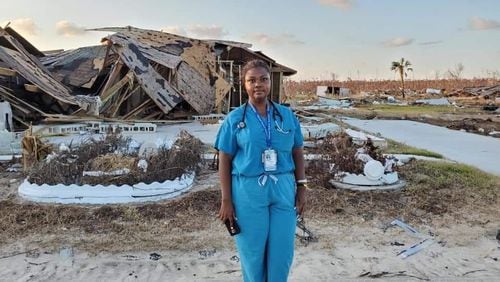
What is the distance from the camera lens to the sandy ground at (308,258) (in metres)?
3.87

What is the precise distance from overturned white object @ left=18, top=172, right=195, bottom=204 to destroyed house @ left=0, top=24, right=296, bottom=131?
828cm

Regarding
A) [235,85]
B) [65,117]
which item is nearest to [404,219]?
[65,117]

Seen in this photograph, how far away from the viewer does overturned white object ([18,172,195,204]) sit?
5.81 metres

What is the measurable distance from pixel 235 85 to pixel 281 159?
1986cm

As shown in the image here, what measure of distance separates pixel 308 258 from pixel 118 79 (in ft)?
44.6

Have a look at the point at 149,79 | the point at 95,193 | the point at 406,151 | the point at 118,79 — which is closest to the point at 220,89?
A: the point at 149,79

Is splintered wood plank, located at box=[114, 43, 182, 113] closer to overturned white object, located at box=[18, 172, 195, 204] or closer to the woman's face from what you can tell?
overturned white object, located at box=[18, 172, 195, 204]

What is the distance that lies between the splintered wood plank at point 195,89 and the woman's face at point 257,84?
46.5ft

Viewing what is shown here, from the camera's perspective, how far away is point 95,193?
19.1 feet

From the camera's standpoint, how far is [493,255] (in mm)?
4332

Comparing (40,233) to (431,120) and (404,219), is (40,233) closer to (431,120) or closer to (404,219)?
(404,219)

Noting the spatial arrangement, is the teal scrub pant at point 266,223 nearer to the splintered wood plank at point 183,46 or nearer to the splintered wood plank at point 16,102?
the splintered wood plank at point 16,102

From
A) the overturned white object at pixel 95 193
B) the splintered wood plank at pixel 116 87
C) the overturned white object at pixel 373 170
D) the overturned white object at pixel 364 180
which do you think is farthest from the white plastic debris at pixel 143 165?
the splintered wood plank at pixel 116 87

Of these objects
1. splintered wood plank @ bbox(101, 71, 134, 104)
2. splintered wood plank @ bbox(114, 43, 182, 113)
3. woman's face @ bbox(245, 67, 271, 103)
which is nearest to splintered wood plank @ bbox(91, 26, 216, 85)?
splintered wood plank @ bbox(114, 43, 182, 113)
